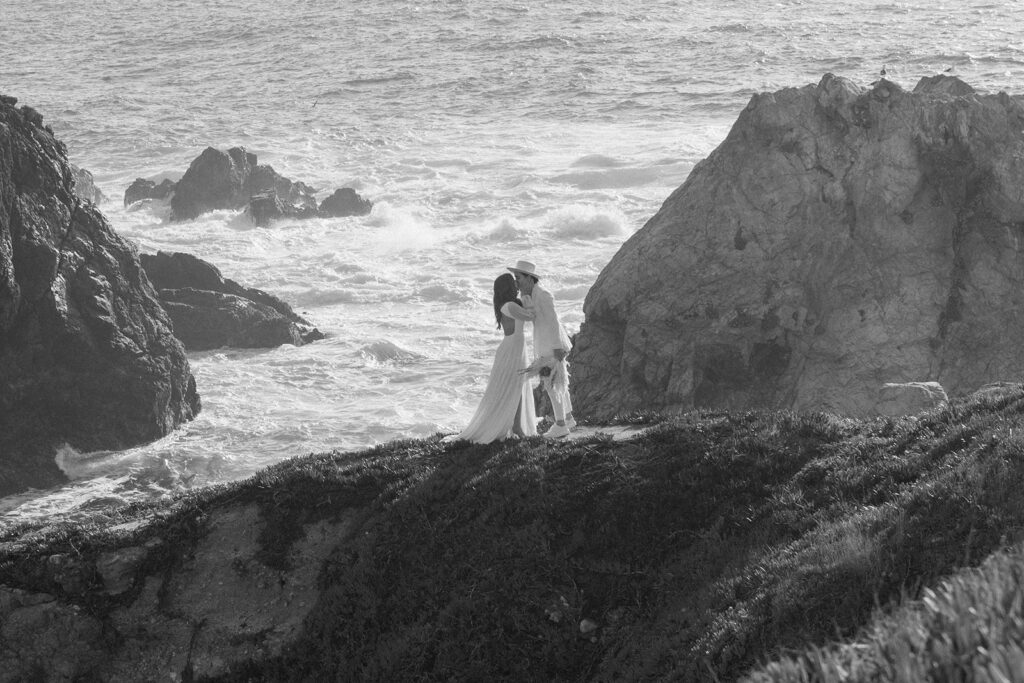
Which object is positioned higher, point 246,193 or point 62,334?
point 246,193

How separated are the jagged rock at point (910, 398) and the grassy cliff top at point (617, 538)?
4064 mm

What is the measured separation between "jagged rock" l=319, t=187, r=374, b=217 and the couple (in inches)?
1356

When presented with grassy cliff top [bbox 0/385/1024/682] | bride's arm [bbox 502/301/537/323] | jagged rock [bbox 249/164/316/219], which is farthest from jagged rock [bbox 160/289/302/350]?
bride's arm [bbox 502/301/537/323]

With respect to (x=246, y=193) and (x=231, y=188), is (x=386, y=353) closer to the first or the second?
(x=231, y=188)

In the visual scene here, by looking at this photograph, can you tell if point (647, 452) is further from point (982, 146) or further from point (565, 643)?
point (982, 146)

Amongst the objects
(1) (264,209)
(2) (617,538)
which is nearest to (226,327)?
(1) (264,209)

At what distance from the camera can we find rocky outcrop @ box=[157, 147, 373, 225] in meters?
47.6

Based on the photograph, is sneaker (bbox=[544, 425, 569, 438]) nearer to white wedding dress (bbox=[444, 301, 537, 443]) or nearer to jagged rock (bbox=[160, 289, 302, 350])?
white wedding dress (bbox=[444, 301, 537, 443])

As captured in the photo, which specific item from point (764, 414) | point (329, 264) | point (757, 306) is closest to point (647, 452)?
point (764, 414)

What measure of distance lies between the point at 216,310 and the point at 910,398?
2128 centimetres

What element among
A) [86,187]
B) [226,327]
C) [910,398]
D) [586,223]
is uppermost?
[86,187]

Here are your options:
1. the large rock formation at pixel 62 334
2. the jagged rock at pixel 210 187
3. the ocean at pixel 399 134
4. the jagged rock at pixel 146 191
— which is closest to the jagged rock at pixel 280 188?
the jagged rock at pixel 210 187

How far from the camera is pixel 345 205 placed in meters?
48.1

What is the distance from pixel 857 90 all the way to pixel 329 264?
22.5 meters
